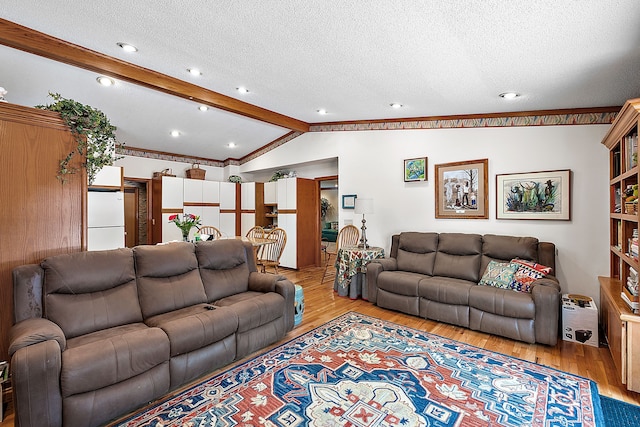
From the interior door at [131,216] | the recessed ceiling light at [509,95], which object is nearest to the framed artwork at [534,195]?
the recessed ceiling light at [509,95]

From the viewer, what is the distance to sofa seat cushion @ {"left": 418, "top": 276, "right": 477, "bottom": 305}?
333 cm

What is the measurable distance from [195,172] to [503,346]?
6548mm

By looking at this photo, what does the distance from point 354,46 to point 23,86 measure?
13.2ft

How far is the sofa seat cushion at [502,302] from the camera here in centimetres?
295

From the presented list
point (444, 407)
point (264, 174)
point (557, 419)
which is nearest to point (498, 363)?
point (557, 419)

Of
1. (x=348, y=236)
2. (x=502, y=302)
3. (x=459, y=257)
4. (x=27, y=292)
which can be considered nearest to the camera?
(x=27, y=292)

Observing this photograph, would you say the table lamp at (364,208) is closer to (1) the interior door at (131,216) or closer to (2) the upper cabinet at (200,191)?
(2) the upper cabinet at (200,191)

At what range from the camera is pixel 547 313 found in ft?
9.43

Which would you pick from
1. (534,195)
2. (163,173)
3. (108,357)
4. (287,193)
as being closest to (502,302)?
(534,195)

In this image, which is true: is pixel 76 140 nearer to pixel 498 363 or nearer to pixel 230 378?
pixel 230 378

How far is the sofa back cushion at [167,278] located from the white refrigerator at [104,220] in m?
2.76

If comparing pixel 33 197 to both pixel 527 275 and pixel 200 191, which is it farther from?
pixel 200 191

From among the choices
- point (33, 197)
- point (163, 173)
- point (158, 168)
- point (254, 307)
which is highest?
point (158, 168)

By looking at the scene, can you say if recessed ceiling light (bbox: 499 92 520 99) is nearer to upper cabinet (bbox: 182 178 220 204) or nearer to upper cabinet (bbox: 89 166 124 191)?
upper cabinet (bbox: 89 166 124 191)
